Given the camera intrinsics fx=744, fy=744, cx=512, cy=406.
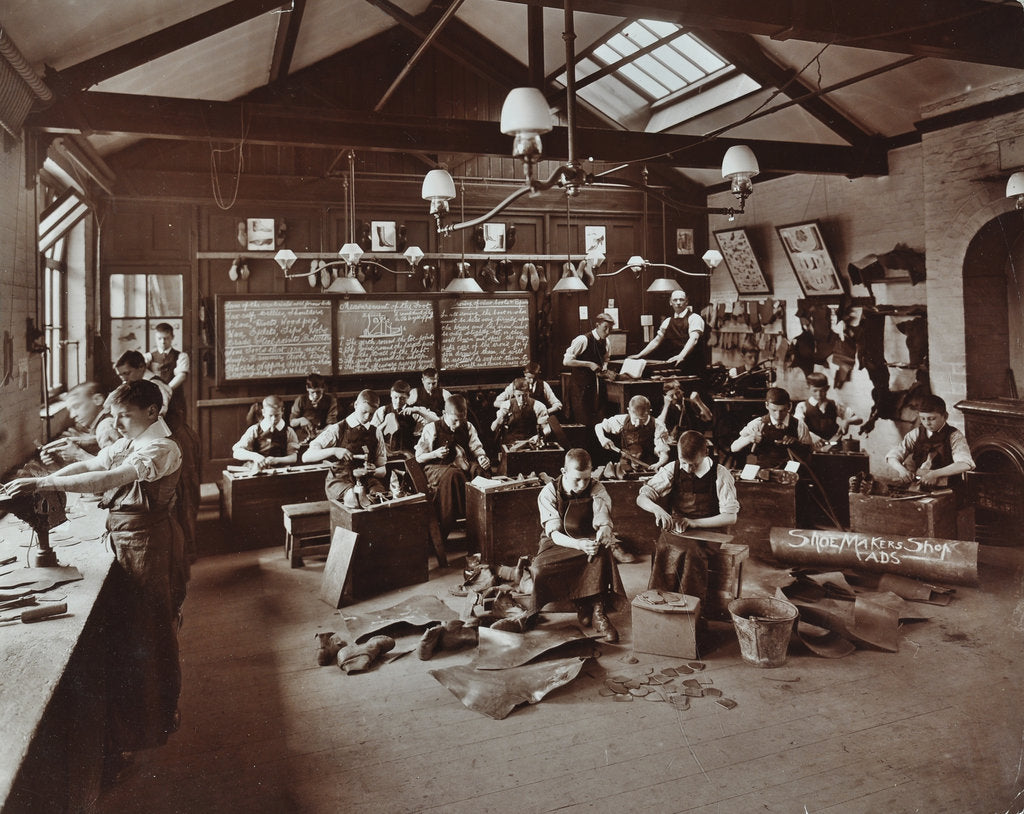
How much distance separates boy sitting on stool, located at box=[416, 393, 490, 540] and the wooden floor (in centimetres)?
223

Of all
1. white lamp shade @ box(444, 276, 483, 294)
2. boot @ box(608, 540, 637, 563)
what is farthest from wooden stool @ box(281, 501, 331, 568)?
white lamp shade @ box(444, 276, 483, 294)

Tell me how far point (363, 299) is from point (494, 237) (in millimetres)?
2064

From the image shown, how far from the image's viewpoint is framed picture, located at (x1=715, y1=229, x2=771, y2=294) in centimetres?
1042

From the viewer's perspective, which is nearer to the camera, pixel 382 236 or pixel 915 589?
pixel 915 589

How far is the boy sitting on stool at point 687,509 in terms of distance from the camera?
16.2 ft

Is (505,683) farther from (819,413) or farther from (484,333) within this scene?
(484,333)

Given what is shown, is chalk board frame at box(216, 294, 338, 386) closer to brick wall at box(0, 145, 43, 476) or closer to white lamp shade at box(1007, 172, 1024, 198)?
brick wall at box(0, 145, 43, 476)

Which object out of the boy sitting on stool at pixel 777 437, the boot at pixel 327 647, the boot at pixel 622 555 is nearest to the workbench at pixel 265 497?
the boot at pixel 327 647

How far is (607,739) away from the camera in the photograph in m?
3.57

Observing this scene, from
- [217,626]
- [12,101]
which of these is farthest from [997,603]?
[12,101]

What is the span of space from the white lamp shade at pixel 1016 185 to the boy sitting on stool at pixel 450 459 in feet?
16.6

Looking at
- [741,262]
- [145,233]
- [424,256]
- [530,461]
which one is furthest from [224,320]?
[741,262]

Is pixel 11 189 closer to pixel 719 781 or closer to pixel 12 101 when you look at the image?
pixel 12 101

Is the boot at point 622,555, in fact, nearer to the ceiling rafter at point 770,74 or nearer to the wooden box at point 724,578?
the wooden box at point 724,578
